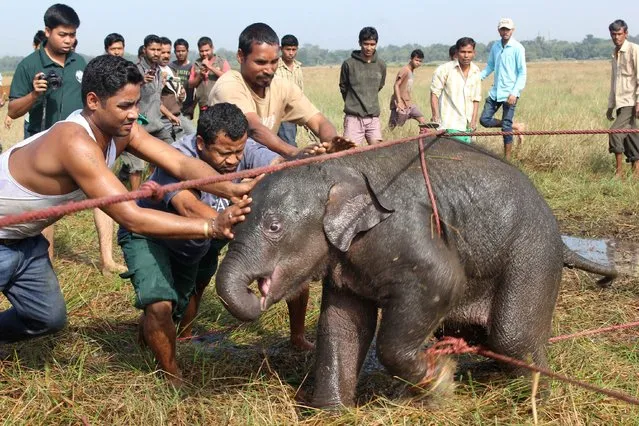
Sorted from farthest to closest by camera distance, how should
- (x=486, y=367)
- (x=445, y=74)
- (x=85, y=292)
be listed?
(x=445, y=74), (x=85, y=292), (x=486, y=367)

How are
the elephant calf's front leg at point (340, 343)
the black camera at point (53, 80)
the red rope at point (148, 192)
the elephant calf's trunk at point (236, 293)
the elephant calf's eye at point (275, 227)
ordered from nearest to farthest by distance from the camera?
the red rope at point (148, 192), the elephant calf's trunk at point (236, 293), the elephant calf's eye at point (275, 227), the elephant calf's front leg at point (340, 343), the black camera at point (53, 80)

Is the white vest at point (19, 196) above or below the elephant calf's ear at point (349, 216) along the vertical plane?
above

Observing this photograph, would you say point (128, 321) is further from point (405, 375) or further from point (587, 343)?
point (587, 343)

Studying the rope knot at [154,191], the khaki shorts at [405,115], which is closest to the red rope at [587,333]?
the rope knot at [154,191]

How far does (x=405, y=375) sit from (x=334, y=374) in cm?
40

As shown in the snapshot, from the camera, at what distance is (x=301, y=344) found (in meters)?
5.30

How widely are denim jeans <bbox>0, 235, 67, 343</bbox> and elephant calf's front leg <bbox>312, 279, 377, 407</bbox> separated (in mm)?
1541

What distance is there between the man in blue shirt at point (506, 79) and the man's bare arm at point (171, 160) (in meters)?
8.08

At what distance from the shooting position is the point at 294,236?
386cm

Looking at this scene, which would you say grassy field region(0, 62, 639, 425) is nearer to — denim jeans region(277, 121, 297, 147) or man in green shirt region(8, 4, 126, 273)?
man in green shirt region(8, 4, 126, 273)

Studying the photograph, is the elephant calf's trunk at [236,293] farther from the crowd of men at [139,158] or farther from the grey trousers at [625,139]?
the grey trousers at [625,139]

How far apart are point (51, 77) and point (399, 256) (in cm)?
417

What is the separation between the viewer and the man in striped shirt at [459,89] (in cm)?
1088

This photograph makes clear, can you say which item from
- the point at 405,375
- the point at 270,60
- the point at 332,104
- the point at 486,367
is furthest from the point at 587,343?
the point at 332,104
